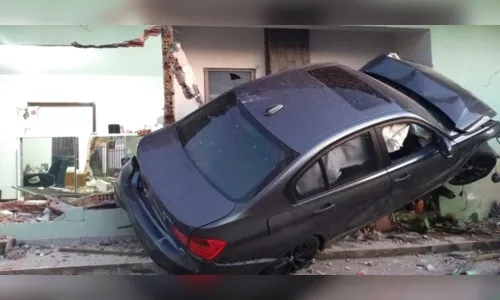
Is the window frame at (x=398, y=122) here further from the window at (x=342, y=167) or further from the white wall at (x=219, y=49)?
the white wall at (x=219, y=49)

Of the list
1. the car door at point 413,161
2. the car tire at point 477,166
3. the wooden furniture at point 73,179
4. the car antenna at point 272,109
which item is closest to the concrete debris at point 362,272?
the car door at point 413,161

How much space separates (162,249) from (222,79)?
772 millimetres

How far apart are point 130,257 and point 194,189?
1.43 ft

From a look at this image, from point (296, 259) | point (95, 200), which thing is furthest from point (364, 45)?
point (95, 200)

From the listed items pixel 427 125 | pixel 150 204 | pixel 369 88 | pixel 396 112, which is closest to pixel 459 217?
pixel 427 125

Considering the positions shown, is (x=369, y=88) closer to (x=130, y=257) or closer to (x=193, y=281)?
(x=193, y=281)

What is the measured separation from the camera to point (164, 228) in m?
1.45

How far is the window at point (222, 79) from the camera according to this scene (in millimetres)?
1673

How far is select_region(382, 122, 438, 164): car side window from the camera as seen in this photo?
155 cm

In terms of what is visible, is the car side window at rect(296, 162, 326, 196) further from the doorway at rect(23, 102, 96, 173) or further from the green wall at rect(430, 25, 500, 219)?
the doorway at rect(23, 102, 96, 173)

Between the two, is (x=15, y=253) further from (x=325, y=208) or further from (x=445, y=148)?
(x=445, y=148)

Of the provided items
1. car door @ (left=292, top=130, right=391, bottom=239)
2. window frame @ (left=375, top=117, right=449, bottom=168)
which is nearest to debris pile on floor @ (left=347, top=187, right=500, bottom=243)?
car door @ (left=292, top=130, right=391, bottom=239)

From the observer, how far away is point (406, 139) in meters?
1.58

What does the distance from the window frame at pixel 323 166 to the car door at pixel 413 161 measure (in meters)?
0.03
